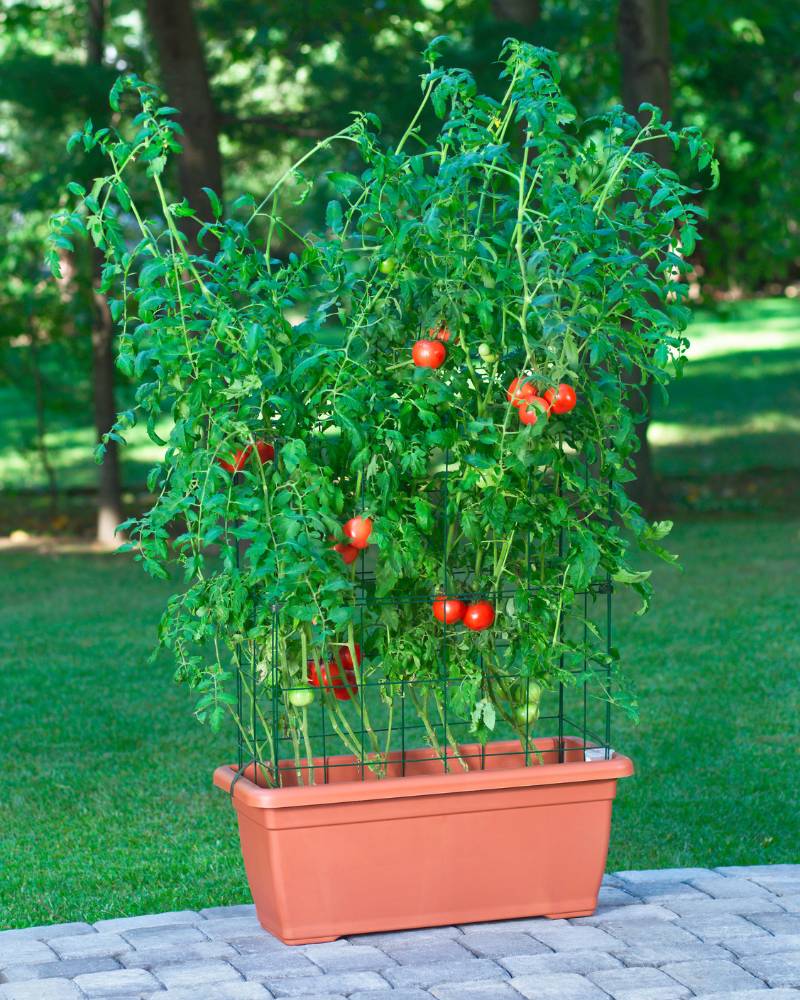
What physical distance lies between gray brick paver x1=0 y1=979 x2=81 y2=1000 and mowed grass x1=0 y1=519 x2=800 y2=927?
712 millimetres

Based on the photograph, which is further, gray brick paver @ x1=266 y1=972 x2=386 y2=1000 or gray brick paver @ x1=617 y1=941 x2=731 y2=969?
gray brick paver @ x1=617 y1=941 x2=731 y2=969

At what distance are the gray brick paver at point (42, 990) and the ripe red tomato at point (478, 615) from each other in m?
1.20

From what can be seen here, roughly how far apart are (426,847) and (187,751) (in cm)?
233

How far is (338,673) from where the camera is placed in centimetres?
361

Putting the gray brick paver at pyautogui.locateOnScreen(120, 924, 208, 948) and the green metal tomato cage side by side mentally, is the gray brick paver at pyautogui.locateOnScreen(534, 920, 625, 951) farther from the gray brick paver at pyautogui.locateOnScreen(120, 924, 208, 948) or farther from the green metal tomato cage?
the gray brick paver at pyautogui.locateOnScreen(120, 924, 208, 948)

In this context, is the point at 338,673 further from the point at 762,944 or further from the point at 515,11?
the point at 515,11

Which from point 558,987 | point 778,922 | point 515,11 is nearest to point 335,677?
point 558,987

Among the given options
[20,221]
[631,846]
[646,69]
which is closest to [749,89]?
[646,69]

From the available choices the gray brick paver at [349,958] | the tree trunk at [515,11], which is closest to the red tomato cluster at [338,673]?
the gray brick paver at [349,958]

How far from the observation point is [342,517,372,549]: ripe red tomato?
333cm

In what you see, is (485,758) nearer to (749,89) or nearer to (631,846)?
(631,846)

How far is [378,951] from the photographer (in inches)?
131

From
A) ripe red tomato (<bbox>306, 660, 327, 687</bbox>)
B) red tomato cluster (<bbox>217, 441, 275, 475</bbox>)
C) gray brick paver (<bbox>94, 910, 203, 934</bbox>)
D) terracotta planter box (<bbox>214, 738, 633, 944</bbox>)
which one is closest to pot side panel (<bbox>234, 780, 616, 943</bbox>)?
terracotta planter box (<bbox>214, 738, 633, 944</bbox>)

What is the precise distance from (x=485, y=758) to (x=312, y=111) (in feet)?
25.9
